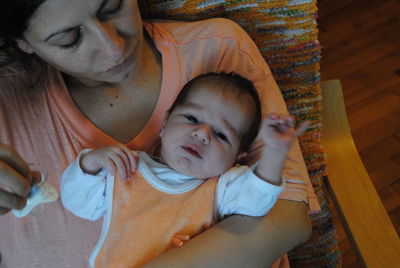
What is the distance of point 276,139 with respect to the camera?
0.73 metres

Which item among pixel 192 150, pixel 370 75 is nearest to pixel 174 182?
Result: pixel 192 150

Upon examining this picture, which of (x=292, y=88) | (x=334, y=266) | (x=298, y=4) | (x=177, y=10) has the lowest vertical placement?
(x=334, y=266)

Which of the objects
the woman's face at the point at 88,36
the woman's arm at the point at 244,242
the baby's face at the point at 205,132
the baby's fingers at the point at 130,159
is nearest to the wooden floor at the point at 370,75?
the woman's arm at the point at 244,242

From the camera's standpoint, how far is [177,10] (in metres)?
1.13

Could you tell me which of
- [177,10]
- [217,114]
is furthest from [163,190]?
[177,10]

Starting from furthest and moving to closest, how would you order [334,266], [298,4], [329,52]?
[329,52]
[334,266]
[298,4]

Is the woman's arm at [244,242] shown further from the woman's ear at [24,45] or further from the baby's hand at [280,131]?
the woman's ear at [24,45]

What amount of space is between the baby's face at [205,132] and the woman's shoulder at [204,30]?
0.17 meters

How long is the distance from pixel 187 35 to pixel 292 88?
37 cm

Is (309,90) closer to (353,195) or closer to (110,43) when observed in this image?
(353,195)

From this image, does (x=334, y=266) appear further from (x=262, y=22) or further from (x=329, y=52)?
(x=329, y=52)

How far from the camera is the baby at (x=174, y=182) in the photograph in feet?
2.84

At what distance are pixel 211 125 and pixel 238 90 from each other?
102 mm

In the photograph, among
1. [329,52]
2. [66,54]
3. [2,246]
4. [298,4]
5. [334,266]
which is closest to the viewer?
[66,54]
